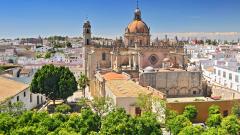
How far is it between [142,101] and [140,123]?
7.12 meters

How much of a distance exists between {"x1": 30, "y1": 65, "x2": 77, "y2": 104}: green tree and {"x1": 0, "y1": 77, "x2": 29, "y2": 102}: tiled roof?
1467mm

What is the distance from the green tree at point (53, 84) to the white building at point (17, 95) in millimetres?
1263

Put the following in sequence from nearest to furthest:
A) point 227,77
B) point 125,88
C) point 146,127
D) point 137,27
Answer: point 146,127 → point 125,88 → point 227,77 → point 137,27

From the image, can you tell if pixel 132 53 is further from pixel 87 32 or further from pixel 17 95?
pixel 17 95

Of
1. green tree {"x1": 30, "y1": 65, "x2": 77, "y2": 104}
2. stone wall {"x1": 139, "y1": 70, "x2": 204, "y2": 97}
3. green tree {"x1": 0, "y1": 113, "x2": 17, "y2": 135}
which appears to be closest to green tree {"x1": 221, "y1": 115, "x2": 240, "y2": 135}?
green tree {"x1": 0, "y1": 113, "x2": 17, "y2": 135}

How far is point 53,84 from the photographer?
4128cm

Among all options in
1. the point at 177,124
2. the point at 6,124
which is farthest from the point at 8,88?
the point at 177,124

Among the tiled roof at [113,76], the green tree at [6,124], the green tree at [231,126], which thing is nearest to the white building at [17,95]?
the green tree at [6,124]

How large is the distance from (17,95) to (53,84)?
547 centimetres

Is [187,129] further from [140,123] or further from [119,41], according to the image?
[119,41]

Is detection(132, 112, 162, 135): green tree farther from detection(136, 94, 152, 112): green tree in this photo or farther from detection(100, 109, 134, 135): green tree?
detection(136, 94, 152, 112): green tree

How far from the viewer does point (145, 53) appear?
53.5m

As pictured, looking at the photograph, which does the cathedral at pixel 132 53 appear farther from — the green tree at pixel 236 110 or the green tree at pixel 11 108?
the green tree at pixel 11 108

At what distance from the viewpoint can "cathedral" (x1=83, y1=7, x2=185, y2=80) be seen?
53031 mm
